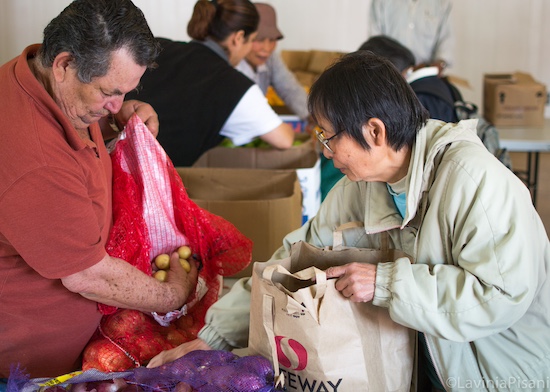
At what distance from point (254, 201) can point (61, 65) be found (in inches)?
36.2

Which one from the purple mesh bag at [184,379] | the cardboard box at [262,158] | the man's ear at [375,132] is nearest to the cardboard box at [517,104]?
the cardboard box at [262,158]

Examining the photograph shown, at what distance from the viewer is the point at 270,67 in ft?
13.4

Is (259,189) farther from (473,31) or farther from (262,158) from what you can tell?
(473,31)

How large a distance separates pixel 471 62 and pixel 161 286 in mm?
5915

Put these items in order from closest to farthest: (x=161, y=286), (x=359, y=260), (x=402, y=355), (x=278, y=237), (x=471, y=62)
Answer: (x=402, y=355) < (x=359, y=260) < (x=161, y=286) < (x=278, y=237) < (x=471, y=62)

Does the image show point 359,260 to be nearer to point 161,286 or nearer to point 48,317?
point 161,286

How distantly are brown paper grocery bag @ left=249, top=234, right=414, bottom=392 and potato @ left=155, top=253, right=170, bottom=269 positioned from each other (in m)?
0.48

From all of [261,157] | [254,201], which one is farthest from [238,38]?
[254,201]

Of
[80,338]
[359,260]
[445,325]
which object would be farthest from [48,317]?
[445,325]

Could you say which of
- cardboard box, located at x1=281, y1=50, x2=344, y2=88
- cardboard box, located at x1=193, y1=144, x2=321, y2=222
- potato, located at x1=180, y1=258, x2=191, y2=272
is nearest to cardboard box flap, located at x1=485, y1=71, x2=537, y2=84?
cardboard box, located at x1=281, y1=50, x2=344, y2=88

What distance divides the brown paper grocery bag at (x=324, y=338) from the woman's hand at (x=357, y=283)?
0.06 ft

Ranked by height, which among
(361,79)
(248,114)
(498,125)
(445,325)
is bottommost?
(498,125)

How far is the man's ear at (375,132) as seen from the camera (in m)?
1.41

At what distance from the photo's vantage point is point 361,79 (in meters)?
1.41
